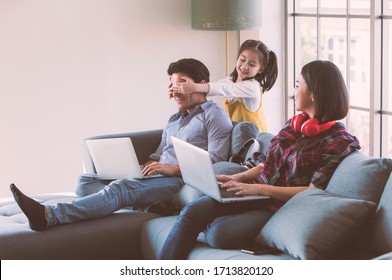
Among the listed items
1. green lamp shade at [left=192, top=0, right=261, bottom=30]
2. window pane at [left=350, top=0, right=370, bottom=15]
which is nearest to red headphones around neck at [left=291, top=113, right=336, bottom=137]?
window pane at [left=350, top=0, right=370, bottom=15]

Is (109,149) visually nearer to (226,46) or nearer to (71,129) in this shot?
(71,129)

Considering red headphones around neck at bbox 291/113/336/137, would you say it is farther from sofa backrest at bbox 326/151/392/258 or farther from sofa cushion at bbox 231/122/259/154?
sofa cushion at bbox 231/122/259/154

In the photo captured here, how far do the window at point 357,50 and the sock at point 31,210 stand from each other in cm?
222

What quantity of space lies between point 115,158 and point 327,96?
1.37 metres

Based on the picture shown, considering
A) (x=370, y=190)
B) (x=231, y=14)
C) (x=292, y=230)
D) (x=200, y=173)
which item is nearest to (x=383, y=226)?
(x=370, y=190)

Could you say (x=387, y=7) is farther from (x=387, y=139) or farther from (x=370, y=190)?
(x=370, y=190)

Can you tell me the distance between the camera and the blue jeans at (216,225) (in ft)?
10.8

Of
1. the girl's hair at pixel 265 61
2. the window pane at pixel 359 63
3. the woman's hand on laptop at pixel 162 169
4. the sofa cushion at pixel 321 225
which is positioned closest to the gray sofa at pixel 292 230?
the sofa cushion at pixel 321 225

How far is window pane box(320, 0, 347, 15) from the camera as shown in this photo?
5191mm

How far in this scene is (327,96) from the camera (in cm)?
340

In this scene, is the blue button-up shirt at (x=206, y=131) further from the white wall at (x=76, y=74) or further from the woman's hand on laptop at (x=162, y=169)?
the white wall at (x=76, y=74)

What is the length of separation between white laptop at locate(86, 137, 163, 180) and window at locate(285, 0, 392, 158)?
1512 millimetres

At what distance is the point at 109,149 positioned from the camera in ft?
14.0
